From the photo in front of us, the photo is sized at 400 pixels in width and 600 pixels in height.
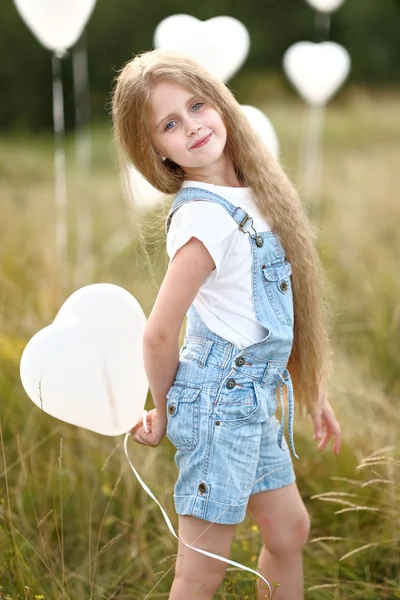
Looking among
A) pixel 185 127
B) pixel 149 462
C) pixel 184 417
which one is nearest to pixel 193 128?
pixel 185 127

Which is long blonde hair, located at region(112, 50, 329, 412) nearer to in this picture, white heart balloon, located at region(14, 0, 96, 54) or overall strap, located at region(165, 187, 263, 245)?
overall strap, located at region(165, 187, 263, 245)

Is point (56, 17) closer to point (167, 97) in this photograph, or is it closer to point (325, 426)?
point (167, 97)

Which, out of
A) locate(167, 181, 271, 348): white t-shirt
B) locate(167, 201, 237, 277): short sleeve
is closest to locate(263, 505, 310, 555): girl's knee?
locate(167, 181, 271, 348): white t-shirt

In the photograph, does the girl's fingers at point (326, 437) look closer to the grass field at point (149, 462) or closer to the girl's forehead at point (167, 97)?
the grass field at point (149, 462)

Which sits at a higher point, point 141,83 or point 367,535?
point 141,83

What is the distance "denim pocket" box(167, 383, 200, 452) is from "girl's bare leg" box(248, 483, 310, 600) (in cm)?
24

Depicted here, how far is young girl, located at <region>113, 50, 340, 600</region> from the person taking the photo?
4.91ft

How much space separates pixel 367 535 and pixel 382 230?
278cm

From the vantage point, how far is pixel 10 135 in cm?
1286

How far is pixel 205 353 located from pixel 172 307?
4.7 inches

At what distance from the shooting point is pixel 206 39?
258 centimetres

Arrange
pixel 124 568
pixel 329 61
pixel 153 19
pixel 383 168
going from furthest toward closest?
pixel 153 19
pixel 383 168
pixel 329 61
pixel 124 568

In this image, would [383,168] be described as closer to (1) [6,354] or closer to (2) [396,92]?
(1) [6,354]

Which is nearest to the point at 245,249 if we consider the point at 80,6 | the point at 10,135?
the point at 80,6
